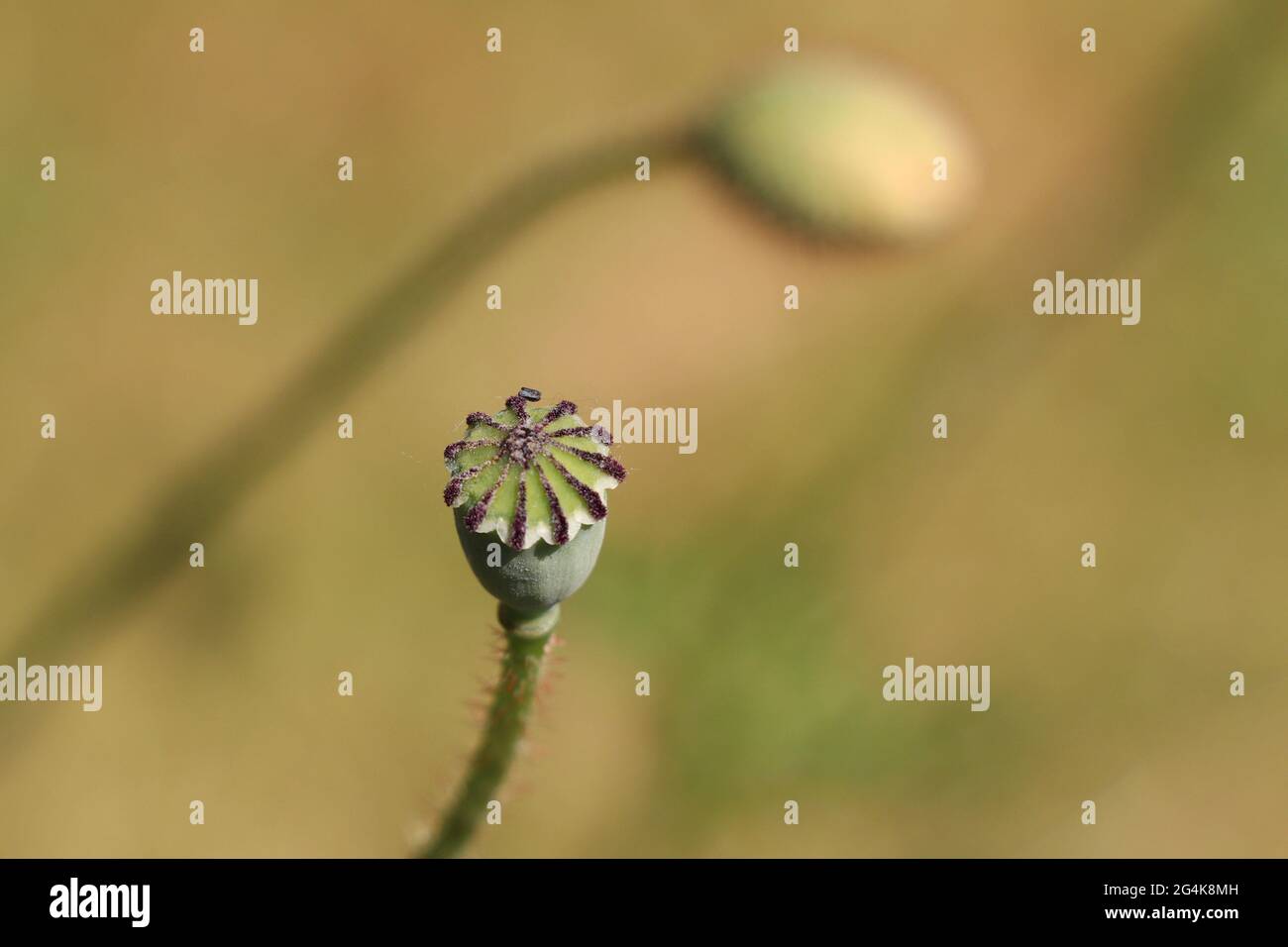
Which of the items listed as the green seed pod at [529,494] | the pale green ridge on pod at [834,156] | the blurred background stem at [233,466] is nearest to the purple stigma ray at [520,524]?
the green seed pod at [529,494]

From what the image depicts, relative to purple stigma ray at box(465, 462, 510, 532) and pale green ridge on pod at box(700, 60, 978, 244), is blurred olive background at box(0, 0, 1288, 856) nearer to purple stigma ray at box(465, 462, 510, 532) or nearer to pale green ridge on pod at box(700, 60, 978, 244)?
pale green ridge on pod at box(700, 60, 978, 244)

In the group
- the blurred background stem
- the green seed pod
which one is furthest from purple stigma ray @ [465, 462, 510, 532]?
the blurred background stem

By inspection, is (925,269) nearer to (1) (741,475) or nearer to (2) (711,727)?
(1) (741,475)

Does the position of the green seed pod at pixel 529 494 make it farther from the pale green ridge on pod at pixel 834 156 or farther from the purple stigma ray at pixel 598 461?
the pale green ridge on pod at pixel 834 156

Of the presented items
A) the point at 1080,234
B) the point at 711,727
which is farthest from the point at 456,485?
the point at 1080,234

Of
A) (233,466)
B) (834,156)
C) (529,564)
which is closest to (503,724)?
(529,564)

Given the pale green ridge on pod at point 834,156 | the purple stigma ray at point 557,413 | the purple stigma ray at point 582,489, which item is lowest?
the purple stigma ray at point 582,489
